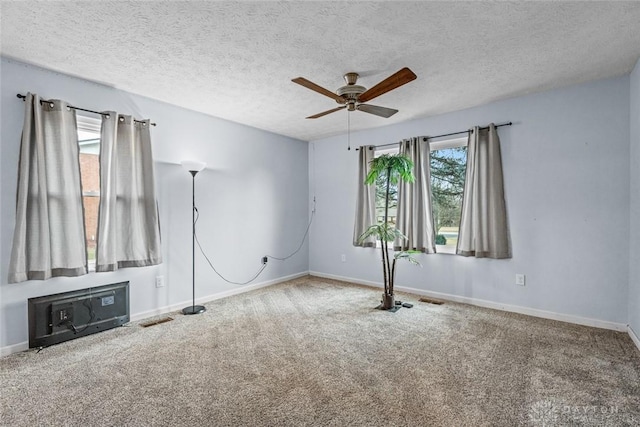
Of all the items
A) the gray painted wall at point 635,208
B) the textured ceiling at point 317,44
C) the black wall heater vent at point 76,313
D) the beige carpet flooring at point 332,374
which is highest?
the textured ceiling at point 317,44

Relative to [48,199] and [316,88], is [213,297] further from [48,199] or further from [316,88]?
[316,88]

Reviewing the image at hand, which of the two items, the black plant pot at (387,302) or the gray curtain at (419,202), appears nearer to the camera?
the black plant pot at (387,302)

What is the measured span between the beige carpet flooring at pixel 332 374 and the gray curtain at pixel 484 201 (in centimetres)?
83

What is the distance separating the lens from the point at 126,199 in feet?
10.9

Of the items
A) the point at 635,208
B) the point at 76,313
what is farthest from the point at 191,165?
the point at 635,208

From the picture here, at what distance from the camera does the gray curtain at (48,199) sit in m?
2.65

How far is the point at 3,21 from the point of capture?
2113 mm

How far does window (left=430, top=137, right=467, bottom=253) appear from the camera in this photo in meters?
4.21

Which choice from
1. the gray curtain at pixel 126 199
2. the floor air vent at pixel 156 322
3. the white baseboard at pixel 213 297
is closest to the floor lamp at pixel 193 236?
the white baseboard at pixel 213 297

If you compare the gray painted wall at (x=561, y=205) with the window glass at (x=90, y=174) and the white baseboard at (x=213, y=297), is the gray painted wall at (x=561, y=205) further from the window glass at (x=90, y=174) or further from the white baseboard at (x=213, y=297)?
the window glass at (x=90, y=174)

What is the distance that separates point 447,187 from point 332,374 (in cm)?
306

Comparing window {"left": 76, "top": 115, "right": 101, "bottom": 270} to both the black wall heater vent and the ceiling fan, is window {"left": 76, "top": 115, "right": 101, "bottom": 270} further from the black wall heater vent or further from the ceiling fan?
the ceiling fan

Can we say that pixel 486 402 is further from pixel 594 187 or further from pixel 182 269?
pixel 182 269

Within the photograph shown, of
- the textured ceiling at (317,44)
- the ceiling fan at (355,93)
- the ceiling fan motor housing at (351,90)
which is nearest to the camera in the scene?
the textured ceiling at (317,44)
